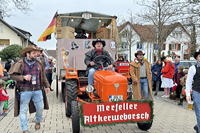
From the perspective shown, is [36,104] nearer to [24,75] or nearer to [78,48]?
[24,75]

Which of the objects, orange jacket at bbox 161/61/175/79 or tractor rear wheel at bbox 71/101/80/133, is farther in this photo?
orange jacket at bbox 161/61/175/79

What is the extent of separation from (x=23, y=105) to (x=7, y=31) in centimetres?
3356

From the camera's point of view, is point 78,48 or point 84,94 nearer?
point 84,94

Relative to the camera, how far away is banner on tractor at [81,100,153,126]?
467 cm

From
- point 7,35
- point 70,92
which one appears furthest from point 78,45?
point 7,35

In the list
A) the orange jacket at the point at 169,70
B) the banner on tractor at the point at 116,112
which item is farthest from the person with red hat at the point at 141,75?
the orange jacket at the point at 169,70

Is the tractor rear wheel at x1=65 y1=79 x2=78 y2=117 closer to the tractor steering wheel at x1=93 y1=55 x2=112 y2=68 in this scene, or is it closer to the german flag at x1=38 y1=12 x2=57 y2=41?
the tractor steering wheel at x1=93 y1=55 x2=112 y2=68

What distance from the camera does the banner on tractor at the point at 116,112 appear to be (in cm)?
467

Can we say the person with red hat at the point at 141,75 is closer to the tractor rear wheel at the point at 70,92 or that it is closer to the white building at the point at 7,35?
the tractor rear wheel at the point at 70,92

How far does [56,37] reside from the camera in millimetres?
9336

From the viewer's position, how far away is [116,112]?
15.6 feet

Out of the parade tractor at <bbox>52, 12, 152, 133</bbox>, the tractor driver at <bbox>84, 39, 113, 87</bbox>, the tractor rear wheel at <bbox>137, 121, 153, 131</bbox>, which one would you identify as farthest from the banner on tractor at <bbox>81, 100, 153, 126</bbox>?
the parade tractor at <bbox>52, 12, 152, 133</bbox>

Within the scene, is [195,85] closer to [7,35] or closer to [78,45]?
[78,45]

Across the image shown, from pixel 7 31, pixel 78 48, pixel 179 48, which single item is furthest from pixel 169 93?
pixel 179 48
